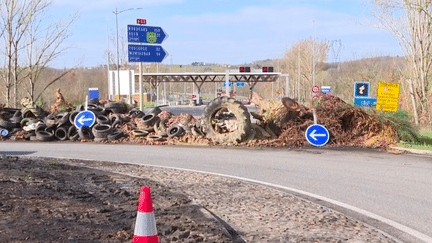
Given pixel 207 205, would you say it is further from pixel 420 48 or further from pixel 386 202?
pixel 420 48

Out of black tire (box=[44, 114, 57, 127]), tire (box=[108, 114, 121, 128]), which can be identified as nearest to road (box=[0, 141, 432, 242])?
black tire (box=[44, 114, 57, 127])

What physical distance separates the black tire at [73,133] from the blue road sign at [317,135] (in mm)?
8260

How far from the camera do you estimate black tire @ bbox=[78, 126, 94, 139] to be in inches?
676

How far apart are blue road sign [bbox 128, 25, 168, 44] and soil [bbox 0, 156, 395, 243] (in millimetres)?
13539

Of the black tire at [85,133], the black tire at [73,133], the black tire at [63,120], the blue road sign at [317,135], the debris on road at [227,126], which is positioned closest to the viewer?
the blue road sign at [317,135]

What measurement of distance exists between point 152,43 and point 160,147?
8.41 m

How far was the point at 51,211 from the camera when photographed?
18.9 feet

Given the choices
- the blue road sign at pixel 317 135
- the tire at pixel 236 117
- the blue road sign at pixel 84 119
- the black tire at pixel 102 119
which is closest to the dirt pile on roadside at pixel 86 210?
the tire at pixel 236 117

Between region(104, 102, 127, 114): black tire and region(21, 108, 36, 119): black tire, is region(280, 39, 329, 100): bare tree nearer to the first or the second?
region(104, 102, 127, 114): black tire

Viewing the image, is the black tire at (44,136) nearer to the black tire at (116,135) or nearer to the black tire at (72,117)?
the black tire at (72,117)

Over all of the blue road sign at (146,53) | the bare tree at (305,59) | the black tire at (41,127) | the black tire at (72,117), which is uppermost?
the bare tree at (305,59)

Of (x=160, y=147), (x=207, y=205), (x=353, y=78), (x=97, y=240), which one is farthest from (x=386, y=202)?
(x=353, y=78)

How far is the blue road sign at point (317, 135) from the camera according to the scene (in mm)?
14945

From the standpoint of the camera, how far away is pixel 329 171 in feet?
34.3
